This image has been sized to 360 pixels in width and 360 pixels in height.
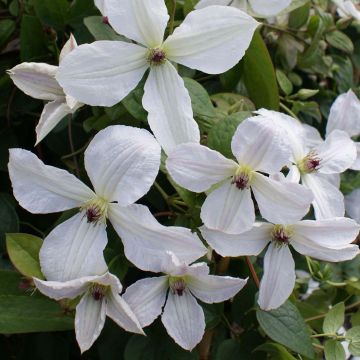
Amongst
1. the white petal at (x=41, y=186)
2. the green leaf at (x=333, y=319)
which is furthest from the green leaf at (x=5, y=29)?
the green leaf at (x=333, y=319)

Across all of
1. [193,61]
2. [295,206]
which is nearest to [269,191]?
[295,206]

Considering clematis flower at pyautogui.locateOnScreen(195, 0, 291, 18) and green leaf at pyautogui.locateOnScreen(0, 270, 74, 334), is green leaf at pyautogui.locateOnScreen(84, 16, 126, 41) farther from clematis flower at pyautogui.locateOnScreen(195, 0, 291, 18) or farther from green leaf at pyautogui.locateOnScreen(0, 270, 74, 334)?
green leaf at pyautogui.locateOnScreen(0, 270, 74, 334)

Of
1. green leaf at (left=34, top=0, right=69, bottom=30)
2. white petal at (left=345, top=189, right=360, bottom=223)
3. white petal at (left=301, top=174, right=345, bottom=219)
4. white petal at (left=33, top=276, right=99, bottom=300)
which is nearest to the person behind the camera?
white petal at (left=33, top=276, right=99, bottom=300)

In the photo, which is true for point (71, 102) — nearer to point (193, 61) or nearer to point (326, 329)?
point (193, 61)

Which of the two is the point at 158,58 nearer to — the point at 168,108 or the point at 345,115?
the point at 168,108

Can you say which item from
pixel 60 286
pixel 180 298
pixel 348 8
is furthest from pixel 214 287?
pixel 348 8

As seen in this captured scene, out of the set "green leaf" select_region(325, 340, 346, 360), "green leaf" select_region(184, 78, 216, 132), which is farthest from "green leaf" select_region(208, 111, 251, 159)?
"green leaf" select_region(325, 340, 346, 360)

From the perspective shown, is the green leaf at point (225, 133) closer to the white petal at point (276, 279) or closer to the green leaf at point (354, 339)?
the white petal at point (276, 279)

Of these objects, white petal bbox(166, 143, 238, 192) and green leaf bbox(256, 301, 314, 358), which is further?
green leaf bbox(256, 301, 314, 358)
